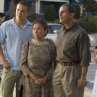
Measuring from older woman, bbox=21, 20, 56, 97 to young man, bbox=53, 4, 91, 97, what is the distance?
20 centimetres

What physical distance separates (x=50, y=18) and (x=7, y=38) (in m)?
41.0

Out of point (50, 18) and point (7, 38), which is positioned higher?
point (7, 38)

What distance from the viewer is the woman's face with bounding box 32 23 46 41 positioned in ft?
19.3

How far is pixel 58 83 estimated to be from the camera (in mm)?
6289

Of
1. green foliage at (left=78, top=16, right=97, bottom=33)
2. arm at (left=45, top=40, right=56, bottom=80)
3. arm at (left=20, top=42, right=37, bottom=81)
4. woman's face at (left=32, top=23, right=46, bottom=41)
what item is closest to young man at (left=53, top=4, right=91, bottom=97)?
arm at (left=45, top=40, right=56, bottom=80)

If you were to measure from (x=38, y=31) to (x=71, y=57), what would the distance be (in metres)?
0.57

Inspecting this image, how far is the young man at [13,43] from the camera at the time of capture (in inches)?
245

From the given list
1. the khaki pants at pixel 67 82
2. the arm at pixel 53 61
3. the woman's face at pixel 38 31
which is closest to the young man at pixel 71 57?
the khaki pants at pixel 67 82

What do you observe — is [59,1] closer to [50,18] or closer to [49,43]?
[50,18]

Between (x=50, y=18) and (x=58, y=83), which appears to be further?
(x=50, y=18)

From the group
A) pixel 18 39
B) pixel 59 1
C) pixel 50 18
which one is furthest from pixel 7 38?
pixel 59 1

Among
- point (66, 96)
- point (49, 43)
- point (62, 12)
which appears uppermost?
point (62, 12)

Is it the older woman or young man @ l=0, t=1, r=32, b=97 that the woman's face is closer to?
the older woman

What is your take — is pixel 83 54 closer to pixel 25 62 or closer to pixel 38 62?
pixel 38 62
